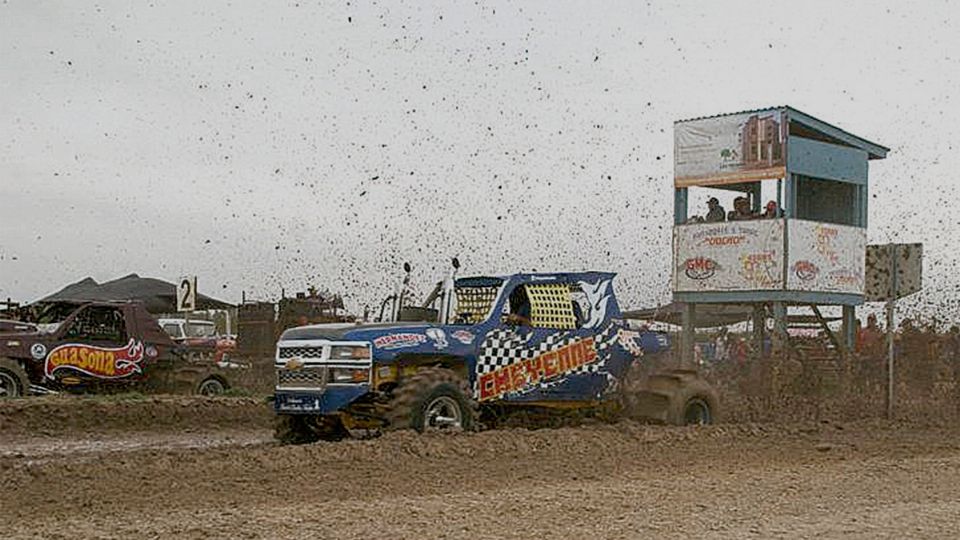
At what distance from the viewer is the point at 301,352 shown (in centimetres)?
1391

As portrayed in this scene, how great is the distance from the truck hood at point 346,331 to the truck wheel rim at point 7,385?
737cm

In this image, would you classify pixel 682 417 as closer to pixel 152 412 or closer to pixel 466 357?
pixel 466 357

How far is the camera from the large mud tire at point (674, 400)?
53.0 ft

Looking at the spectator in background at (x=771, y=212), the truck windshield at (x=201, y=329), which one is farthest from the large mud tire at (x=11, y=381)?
the truck windshield at (x=201, y=329)

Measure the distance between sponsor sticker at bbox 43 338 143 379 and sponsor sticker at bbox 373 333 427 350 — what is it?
8.97m

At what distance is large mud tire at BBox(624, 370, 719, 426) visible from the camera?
16.2 meters

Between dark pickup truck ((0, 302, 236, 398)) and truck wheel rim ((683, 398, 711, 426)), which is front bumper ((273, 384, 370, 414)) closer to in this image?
truck wheel rim ((683, 398, 711, 426))

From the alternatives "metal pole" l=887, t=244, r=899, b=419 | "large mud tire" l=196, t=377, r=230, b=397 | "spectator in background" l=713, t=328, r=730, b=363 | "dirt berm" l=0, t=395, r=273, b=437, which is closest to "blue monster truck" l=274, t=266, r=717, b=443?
"metal pole" l=887, t=244, r=899, b=419

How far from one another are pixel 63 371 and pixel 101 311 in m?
1.29

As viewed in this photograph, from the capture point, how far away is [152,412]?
61.8ft

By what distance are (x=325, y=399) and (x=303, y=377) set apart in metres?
0.43

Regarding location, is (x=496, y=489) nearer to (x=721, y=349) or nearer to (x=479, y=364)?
(x=479, y=364)

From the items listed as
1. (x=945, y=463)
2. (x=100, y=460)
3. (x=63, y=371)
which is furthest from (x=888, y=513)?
(x=63, y=371)

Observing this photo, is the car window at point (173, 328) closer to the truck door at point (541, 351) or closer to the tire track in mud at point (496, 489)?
the tire track in mud at point (496, 489)
